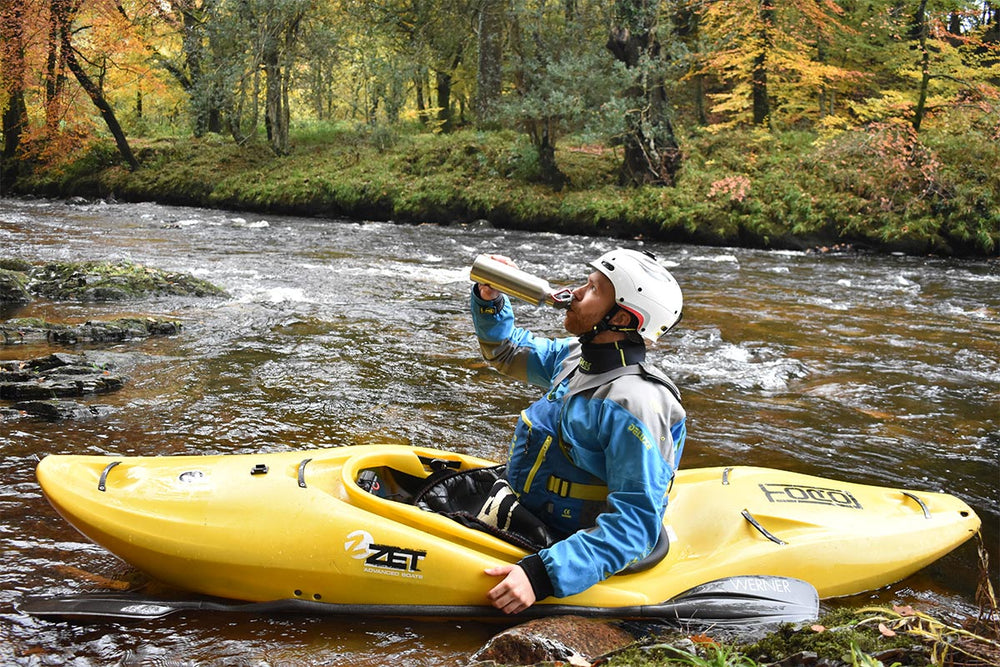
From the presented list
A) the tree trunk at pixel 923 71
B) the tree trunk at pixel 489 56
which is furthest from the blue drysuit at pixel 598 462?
the tree trunk at pixel 489 56

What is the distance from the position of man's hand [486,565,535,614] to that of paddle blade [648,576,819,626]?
Result: 52cm

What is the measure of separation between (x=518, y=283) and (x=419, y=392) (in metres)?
2.79

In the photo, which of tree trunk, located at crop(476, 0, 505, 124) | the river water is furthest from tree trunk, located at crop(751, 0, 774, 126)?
the river water

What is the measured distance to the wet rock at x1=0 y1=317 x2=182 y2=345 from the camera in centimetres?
621

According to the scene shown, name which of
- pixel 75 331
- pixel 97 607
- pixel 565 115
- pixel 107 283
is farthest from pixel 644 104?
pixel 97 607

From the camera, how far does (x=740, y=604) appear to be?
294cm

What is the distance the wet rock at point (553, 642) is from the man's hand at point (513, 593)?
69 millimetres

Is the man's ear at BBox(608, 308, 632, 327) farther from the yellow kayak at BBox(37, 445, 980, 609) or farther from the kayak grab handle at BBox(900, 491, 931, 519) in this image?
the kayak grab handle at BBox(900, 491, 931, 519)

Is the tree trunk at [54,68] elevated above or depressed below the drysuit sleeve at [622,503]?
above

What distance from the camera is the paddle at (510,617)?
285 cm

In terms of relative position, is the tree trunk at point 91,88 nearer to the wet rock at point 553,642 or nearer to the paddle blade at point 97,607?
the paddle blade at point 97,607

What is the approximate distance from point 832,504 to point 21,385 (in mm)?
4702

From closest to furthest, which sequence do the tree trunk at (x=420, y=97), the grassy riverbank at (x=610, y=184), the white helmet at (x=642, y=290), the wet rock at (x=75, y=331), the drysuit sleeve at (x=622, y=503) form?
1. the drysuit sleeve at (x=622, y=503)
2. the white helmet at (x=642, y=290)
3. the wet rock at (x=75, y=331)
4. the grassy riverbank at (x=610, y=184)
5. the tree trunk at (x=420, y=97)

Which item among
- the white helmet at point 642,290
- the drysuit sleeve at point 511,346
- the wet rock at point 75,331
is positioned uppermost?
the white helmet at point 642,290
